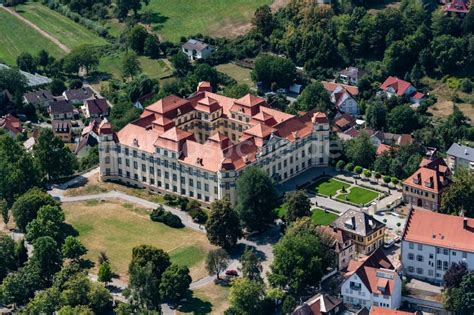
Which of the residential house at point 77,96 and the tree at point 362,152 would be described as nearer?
the tree at point 362,152

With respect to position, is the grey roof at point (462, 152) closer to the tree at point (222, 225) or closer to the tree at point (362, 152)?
the tree at point (362, 152)

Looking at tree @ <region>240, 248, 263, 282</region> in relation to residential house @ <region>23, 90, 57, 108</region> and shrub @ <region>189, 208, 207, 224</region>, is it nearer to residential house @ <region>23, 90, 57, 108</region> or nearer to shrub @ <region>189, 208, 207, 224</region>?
shrub @ <region>189, 208, 207, 224</region>

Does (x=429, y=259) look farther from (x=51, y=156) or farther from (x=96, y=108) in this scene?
(x=96, y=108)

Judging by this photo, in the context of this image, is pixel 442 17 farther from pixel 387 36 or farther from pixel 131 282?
pixel 131 282

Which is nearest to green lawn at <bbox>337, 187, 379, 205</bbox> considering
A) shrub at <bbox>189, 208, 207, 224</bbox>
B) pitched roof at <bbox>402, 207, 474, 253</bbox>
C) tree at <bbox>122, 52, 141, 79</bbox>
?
pitched roof at <bbox>402, 207, 474, 253</bbox>

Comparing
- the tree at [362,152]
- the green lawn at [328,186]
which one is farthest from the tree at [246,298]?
the tree at [362,152]

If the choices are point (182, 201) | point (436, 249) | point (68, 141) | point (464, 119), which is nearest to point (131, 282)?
point (182, 201)
